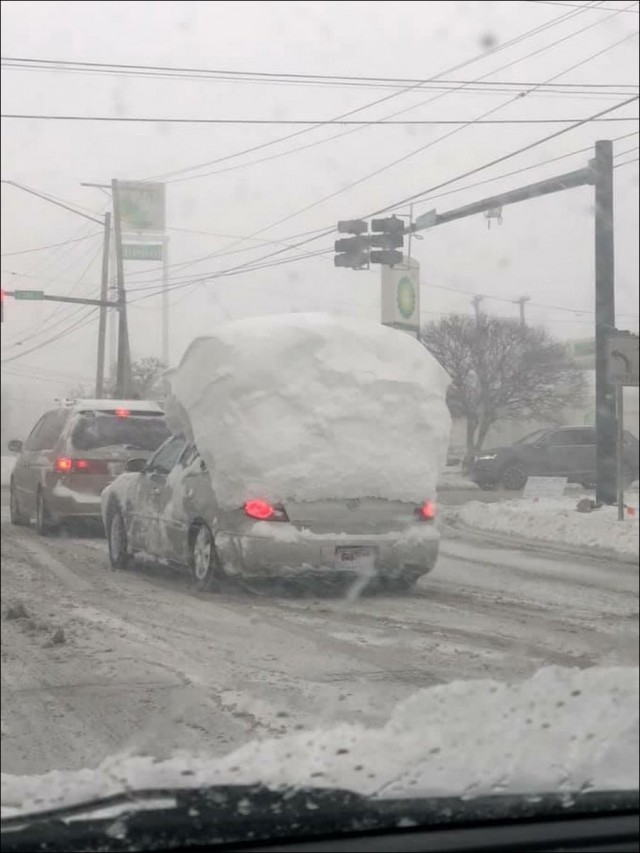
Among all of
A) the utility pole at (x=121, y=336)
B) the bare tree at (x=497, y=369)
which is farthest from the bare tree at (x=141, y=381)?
the bare tree at (x=497, y=369)

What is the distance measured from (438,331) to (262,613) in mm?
1908

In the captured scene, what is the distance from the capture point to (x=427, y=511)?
205 inches

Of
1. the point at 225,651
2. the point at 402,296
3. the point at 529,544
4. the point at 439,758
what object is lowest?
the point at 225,651

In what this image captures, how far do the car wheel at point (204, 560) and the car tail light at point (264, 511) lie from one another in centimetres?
41

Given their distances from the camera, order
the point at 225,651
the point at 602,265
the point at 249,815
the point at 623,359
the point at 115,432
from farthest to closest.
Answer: the point at 225,651, the point at 115,432, the point at 602,265, the point at 623,359, the point at 249,815

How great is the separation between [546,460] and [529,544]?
2.02 m

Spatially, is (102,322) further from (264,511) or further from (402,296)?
(402,296)

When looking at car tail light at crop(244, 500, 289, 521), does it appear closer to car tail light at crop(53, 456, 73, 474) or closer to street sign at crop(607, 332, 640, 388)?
car tail light at crop(53, 456, 73, 474)

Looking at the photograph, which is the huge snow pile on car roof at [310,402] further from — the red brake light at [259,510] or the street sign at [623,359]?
the street sign at [623,359]

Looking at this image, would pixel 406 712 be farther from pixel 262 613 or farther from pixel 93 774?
pixel 262 613

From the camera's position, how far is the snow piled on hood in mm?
3211

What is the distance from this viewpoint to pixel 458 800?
3.04m

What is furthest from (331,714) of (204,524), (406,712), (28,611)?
(28,611)

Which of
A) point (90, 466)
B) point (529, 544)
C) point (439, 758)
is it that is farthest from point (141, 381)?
point (529, 544)
